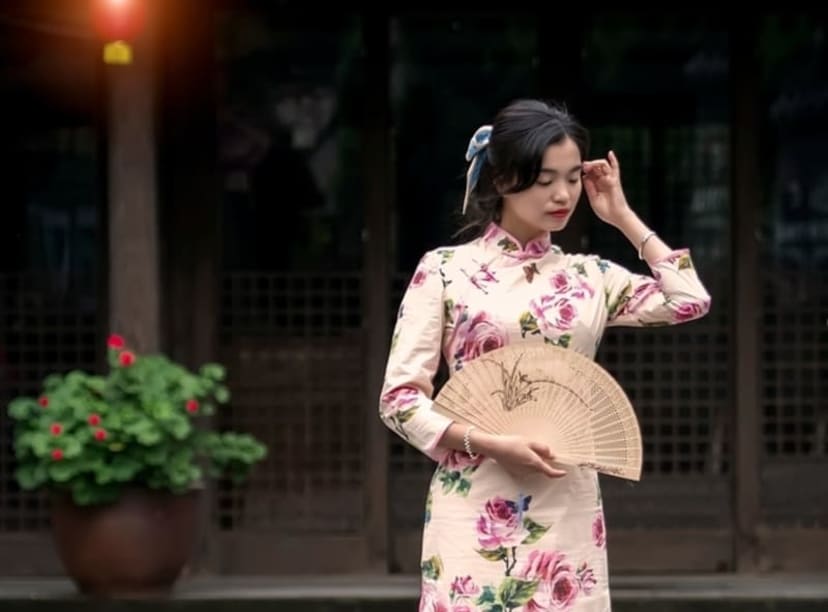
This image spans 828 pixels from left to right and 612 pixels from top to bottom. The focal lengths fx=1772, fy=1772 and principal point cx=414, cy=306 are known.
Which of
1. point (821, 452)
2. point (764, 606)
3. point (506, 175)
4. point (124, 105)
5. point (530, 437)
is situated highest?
point (124, 105)

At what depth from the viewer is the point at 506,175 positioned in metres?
3.59

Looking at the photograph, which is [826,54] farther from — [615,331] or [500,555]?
[500,555]

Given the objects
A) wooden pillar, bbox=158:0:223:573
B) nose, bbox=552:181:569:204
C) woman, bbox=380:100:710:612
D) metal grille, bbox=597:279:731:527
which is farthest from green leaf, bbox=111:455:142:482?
nose, bbox=552:181:569:204

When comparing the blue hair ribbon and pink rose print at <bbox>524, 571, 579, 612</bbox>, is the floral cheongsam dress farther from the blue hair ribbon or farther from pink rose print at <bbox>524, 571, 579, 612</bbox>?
the blue hair ribbon

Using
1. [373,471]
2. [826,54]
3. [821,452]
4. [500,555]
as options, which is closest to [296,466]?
[373,471]

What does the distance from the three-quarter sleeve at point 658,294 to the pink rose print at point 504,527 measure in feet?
1.52

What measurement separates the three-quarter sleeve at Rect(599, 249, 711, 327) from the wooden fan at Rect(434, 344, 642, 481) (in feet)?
0.76

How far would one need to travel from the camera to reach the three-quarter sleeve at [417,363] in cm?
355

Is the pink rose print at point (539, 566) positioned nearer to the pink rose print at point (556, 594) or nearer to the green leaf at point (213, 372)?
the pink rose print at point (556, 594)

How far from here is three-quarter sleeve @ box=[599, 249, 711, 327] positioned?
3664 mm

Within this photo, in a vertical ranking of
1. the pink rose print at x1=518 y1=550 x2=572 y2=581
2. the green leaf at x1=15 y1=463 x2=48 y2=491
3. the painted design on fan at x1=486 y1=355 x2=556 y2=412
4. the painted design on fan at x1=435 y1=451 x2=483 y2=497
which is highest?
the painted design on fan at x1=486 y1=355 x2=556 y2=412

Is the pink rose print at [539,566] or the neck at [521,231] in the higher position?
the neck at [521,231]

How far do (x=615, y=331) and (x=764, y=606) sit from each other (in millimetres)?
1409

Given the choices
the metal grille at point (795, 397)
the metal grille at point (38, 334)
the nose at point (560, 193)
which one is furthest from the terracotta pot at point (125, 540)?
the nose at point (560, 193)
